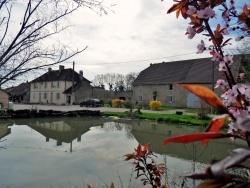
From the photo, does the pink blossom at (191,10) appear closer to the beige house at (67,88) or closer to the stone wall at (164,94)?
the stone wall at (164,94)

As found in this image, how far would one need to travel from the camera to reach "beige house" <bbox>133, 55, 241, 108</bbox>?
35.4 metres

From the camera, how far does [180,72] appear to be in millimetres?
39219

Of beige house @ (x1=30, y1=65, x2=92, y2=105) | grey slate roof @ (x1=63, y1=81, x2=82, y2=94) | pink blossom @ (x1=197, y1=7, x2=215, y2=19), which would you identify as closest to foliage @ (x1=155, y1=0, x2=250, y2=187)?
pink blossom @ (x1=197, y1=7, x2=215, y2=19)

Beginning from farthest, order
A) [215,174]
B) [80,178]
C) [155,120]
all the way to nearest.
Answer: [155,120] < [80,178] < [215,174]

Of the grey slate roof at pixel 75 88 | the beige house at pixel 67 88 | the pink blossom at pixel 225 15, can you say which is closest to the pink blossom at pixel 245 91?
the pink blossom at pixel 225 15

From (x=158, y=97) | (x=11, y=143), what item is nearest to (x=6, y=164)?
(x=11, y=143)

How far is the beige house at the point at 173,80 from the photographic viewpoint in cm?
3541

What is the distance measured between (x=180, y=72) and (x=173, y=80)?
2.02m

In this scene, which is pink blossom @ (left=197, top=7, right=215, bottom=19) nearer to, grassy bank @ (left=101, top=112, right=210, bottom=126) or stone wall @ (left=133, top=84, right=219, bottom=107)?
grassy bank @ (left=101, top=112, right=210, bottom=126)

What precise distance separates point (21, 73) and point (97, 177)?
15.9 ft

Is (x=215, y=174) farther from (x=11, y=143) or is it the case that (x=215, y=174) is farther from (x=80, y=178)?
(x=11, y=143)

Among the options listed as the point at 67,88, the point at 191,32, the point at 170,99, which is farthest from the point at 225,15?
the point at 67,88

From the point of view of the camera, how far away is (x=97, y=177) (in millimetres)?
7176

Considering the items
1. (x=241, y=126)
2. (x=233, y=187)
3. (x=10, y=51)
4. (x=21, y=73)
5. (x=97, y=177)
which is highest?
(x=10, y=51)
